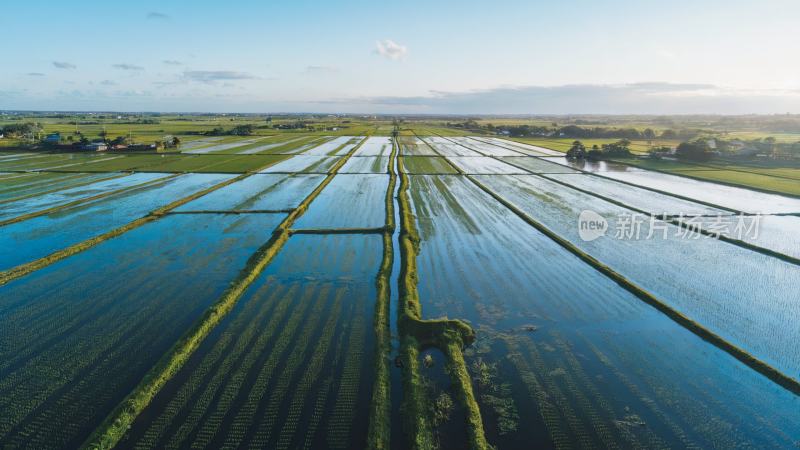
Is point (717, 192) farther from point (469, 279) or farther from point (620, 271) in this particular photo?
point (469, 279)

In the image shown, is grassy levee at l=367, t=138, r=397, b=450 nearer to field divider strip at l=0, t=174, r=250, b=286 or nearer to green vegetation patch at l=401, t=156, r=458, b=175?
field divider strip at l=0, t=174, r=250, b=286

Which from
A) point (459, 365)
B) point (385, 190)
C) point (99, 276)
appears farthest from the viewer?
point (385, 190)

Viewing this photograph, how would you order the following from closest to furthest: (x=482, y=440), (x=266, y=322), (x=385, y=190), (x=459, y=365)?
(x=482, y=440)
(x=459, y=365)
(x=266, y=322)
(x=385, y=190)

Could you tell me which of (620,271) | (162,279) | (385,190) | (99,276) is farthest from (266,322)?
(385,190)

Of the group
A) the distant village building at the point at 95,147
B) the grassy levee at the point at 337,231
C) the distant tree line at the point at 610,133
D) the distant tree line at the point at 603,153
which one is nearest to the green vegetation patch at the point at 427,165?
the grassy levee at the point at 337,231

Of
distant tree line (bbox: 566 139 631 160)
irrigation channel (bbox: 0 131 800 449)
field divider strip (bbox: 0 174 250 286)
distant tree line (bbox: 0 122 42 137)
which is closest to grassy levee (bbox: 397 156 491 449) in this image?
irrigation channel (bbox: 0 131 800 449)

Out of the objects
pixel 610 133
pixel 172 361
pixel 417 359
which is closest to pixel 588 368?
pixel 417 359

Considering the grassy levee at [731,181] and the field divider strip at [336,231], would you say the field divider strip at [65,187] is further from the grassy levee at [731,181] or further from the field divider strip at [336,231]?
the grassy levee at [731,181]
